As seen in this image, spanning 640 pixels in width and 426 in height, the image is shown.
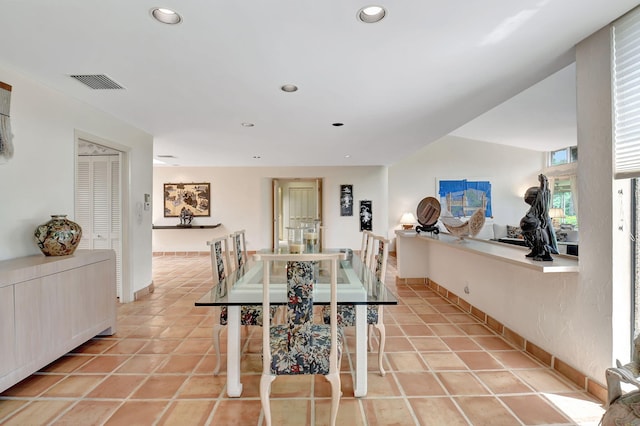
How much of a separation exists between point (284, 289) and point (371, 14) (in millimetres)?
1710

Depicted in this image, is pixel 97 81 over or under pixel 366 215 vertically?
over

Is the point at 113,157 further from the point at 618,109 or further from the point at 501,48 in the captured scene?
the point at 618,109

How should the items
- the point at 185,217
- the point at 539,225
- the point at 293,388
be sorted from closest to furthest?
the point at 293,388, the point at 539,225, the point at 185,217

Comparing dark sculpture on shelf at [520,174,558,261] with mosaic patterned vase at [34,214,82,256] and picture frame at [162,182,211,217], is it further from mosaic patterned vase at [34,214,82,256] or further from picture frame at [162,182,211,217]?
picture frame at [162,182,211,217]

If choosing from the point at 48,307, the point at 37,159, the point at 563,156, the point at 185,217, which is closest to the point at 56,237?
the point at 48,307

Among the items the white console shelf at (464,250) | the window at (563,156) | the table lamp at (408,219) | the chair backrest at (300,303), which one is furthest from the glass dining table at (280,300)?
the window at (563,156)

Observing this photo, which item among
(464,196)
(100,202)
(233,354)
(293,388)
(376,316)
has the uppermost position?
(464,196)

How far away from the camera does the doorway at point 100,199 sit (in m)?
4.00

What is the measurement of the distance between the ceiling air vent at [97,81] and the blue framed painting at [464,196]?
779 cm

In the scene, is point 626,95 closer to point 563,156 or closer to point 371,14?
Result: point 371,14

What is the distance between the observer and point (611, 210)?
1.86m

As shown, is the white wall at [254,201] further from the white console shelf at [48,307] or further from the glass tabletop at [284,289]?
the glass tabletop at [284,289]

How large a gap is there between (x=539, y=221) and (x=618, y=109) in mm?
845

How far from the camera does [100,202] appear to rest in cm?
402
